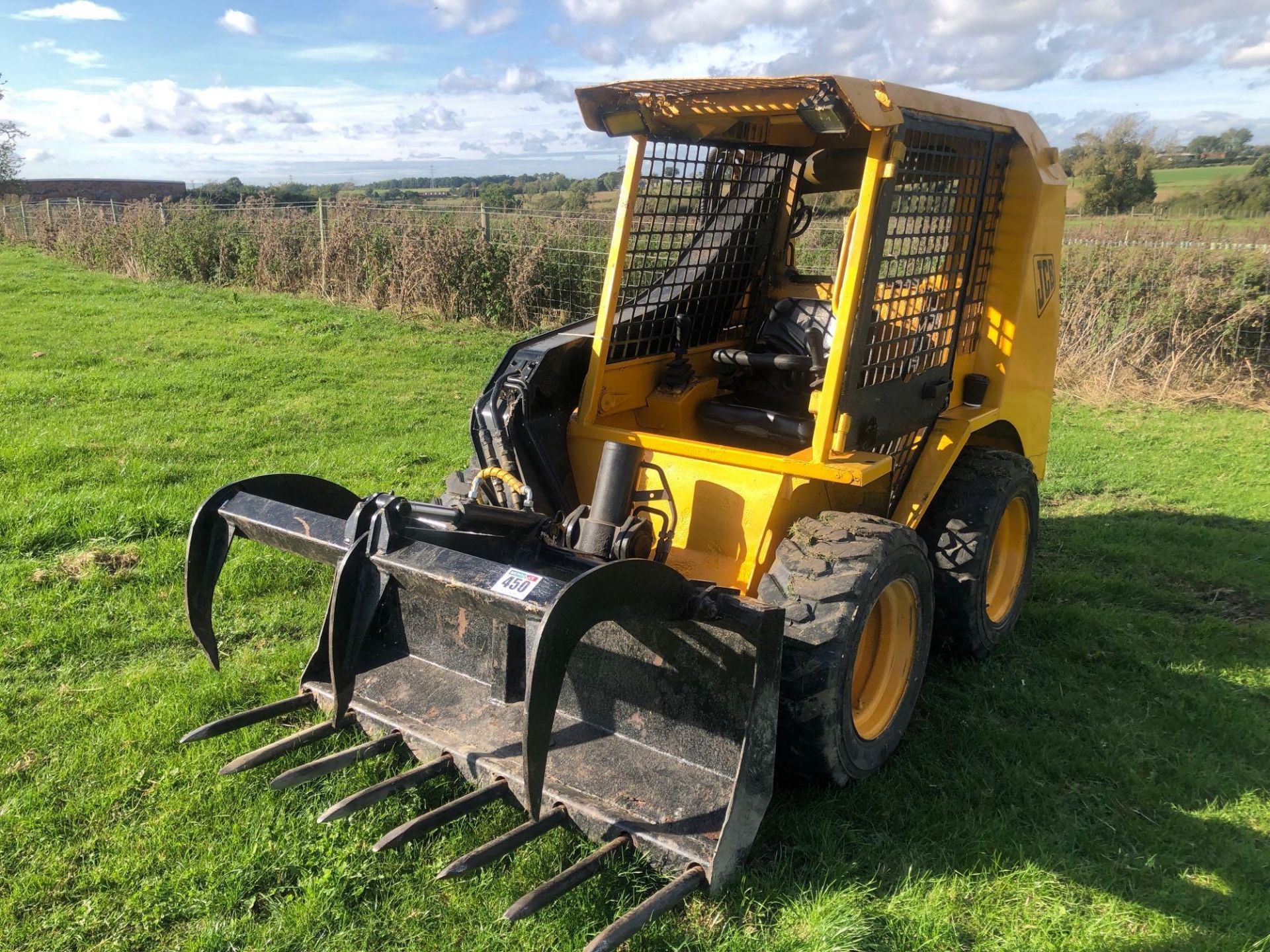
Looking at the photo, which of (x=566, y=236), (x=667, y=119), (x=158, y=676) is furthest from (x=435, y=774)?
(x=566, y=236)

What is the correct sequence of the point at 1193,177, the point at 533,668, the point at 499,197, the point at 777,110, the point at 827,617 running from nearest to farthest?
the point at 533,668 → the point at 827,617 → the point at 777,110 → the point at 499,197 → the point at 1193,177

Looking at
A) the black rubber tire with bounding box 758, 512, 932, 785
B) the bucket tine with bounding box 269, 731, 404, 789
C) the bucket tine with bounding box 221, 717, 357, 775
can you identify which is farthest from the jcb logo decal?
the bucket tine with bounding box 221, 717, 357, 775

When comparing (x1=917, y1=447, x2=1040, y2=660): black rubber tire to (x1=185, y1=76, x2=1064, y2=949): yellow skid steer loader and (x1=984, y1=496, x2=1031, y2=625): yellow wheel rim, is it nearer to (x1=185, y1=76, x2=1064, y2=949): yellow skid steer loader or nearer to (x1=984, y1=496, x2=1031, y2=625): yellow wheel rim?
(x1=185, y1=76, x2=1064, y2=949): yellow skid steer loader

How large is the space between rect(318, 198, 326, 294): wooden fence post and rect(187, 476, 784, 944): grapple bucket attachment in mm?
11114

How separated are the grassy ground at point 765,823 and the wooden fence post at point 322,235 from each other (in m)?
7.70

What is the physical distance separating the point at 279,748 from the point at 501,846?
0.92m

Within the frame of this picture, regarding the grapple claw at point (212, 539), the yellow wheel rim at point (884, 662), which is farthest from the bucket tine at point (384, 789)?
the yellow wheel rim at point (884, 662)

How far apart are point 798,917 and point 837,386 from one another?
5.21 feet

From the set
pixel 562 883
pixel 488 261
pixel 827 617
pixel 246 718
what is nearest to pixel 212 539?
pixel 246 718

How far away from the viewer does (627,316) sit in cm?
379

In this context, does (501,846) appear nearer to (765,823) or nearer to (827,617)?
(765,823)

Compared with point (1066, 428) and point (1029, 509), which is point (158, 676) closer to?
point (1029, 509)

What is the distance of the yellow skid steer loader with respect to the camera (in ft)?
8.30

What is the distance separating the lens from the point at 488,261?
12.0 m
